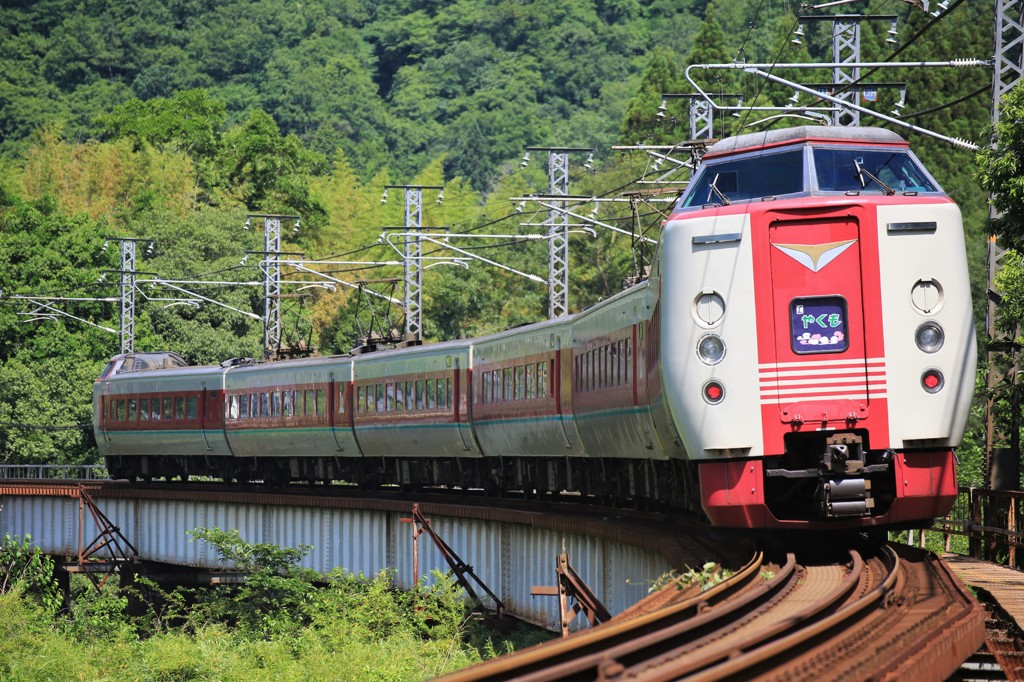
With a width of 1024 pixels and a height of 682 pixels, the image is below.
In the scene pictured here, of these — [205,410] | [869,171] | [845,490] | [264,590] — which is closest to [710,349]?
[845,490]

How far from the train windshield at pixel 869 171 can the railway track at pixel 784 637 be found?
3.90m

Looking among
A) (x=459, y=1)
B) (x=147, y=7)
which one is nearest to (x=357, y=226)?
(x=459, y=1)

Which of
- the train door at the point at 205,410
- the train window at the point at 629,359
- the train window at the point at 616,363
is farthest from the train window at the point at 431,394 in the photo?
the train window at the point at 629,359

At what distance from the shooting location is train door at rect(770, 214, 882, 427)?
45.0 ft

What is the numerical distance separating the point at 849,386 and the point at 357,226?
9310 cm

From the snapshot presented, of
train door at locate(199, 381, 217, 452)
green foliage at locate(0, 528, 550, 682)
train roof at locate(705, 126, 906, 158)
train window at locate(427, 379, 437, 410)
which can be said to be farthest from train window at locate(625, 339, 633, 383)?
train door at locate(199, 381, 217, 452)

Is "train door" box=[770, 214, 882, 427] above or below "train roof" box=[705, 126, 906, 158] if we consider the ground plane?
below

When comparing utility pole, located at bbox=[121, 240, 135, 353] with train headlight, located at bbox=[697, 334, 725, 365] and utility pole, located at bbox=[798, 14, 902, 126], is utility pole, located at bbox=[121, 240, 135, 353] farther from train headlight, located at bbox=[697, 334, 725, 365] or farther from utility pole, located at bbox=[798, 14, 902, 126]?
train headlight, located at bbox=[697, 334, 725, 365]

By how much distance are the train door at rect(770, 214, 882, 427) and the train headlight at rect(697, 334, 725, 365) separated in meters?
0.36

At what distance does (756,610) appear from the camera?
1018 centimetres

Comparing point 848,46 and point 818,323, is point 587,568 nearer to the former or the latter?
point 818,323

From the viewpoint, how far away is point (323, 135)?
424 ft

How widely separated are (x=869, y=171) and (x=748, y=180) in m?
1.04

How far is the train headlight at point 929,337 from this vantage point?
13.8 metres
